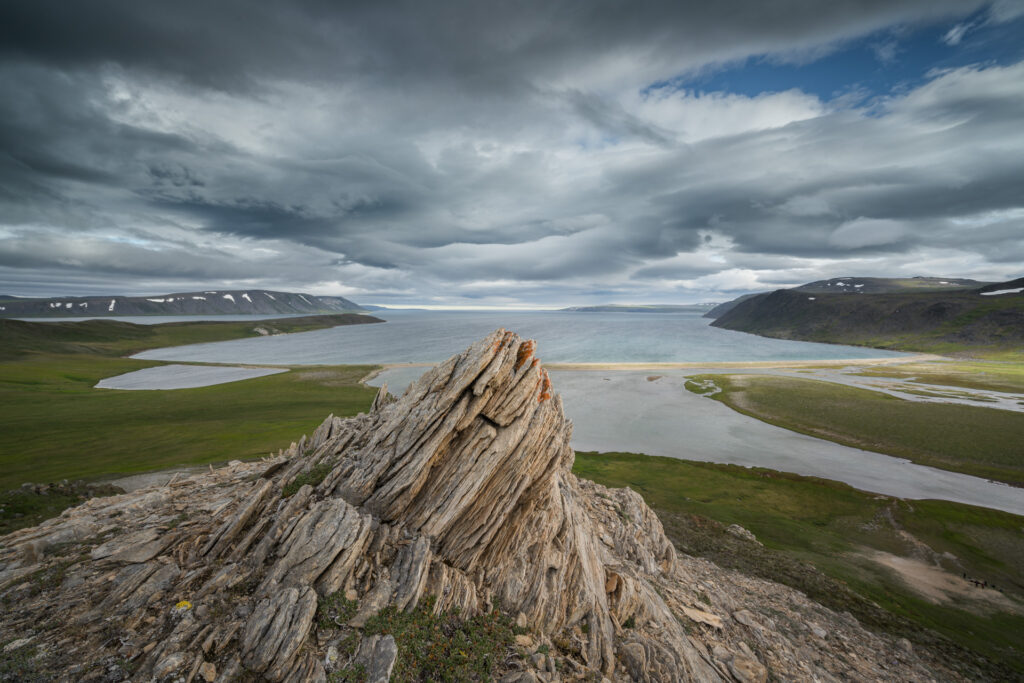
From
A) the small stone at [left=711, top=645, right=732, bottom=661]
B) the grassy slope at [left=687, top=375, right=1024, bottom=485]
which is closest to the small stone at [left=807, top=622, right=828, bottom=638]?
the small stone at [left=711, top=645, right=732, bottom=661]

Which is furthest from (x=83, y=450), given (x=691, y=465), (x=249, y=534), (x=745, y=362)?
(x=745, y=362)

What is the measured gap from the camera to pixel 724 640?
2167cm

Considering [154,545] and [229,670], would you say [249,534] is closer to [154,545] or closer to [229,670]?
[154,545]

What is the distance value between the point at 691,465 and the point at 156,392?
420 feet

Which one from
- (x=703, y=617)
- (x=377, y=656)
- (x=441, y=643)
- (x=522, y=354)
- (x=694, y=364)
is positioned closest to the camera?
(x=377, y=656)

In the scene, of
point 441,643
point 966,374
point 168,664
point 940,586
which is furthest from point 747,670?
point 966,374

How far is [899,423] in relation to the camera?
7800 cm

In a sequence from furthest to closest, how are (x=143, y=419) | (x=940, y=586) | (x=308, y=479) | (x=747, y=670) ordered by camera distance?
1. (x=143, y=419)
2. (x=940, y=586)
3. (x=747, y=670)
4. (x=308, y=479)

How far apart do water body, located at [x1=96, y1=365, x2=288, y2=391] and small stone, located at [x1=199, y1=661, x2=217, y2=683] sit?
13319 cm

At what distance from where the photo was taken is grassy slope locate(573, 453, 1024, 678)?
1053 inches

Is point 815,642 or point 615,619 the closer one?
point 615,619

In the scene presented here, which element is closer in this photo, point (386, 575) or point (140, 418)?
point (386, 575)

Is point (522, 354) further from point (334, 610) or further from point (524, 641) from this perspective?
point (334, 610)

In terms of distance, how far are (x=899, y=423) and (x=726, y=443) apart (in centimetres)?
3886
